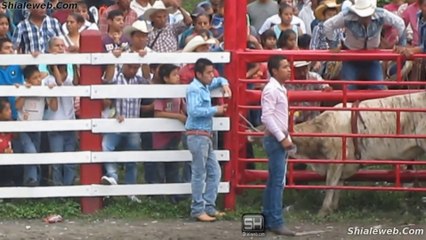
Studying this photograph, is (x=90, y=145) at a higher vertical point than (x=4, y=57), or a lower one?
lower

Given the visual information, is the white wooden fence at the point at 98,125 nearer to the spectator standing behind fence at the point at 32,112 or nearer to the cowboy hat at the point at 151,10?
the spectator standing behind fence at the point at 32,112

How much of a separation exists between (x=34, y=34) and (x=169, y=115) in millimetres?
2126

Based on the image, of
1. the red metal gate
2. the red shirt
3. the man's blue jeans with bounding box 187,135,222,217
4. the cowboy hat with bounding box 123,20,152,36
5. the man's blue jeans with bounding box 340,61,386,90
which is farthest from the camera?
the man's blue jeans with bounding box 340,61,386,90

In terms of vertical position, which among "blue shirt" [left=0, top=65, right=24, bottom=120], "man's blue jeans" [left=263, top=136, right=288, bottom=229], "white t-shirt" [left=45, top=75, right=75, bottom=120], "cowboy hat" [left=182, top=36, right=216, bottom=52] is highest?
"cowboy hat" [left=182, top=36, right=216, bottom=52]

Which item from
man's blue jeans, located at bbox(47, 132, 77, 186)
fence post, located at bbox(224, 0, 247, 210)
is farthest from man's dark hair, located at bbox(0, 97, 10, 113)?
fence post, located at bbox(224, 0, 247, 210)

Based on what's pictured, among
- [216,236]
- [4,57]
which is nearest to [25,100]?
[4,57]

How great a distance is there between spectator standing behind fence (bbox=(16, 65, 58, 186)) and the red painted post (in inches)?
14.3

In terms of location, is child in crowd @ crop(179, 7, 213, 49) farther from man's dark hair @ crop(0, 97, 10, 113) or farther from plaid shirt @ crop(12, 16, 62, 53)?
man's dark hair @ crop(0, 97, 10, 113)

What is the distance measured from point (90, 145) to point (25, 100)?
29.4 inches

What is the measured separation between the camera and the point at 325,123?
11.7m

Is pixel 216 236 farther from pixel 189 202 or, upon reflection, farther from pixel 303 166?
pixel 303 166

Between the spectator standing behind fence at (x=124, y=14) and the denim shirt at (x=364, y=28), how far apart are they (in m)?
2.37

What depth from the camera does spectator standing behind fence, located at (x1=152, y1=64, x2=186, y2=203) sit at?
1176 centimetres

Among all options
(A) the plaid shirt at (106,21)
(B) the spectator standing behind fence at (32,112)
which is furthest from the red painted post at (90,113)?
(A) the plaid shirt at (106,21)
